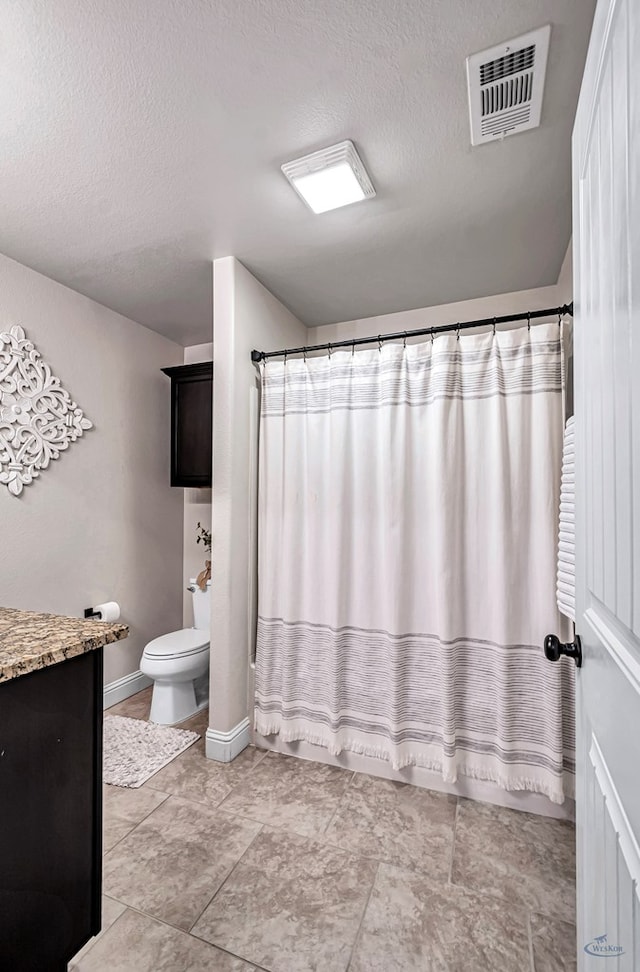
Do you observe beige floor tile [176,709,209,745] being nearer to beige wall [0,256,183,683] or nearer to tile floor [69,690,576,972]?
tile floor [69,690,576,972]

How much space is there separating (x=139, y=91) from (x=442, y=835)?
9.08 ft

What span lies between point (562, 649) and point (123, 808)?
6.21 feet

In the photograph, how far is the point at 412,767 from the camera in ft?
6.66

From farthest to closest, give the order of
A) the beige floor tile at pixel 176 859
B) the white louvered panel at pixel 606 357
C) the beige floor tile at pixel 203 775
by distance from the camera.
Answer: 1. the beige floor tile at pixel 203 775
2. the beige floor tile at pixel 176 859
3. the white louvered panel at pixel 606 357

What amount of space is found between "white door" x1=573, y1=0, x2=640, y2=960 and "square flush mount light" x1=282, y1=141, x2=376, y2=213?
2.94ft

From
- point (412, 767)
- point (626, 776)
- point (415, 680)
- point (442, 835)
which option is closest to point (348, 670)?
point (415, 680)

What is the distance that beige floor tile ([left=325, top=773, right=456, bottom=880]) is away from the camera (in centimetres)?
161

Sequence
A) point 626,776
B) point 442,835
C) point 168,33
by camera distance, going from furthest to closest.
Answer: point 442,835
point 168,33
point 626,776

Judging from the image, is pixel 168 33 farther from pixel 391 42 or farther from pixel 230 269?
pixel 230 269

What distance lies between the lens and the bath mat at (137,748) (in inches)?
81.9

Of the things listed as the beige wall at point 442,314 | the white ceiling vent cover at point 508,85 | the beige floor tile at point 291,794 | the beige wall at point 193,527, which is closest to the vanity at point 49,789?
the beige floor tile at point 291,794

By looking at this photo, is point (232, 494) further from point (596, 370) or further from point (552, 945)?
point (552, 945)

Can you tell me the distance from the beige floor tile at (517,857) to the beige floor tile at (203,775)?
3.20ft

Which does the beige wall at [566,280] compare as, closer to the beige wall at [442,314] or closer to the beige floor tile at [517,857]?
the beige wall at [442,314]
